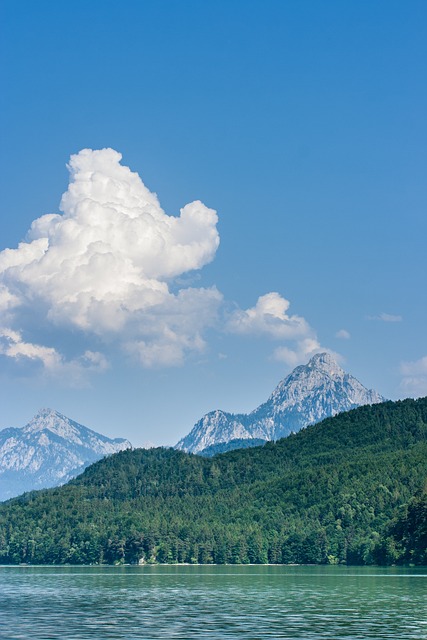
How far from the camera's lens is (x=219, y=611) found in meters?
116

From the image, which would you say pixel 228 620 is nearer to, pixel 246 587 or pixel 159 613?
pixel 159 613

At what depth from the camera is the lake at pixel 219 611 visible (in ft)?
299

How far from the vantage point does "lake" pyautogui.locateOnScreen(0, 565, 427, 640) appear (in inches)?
3593

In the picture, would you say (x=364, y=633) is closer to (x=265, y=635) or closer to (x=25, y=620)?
(x=265, y=635)

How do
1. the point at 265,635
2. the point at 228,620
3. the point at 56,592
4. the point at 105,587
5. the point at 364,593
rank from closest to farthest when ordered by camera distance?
the point at 265,635
the point at 228,620
the point at 364,593
the point at 56,592
the point at 105,587

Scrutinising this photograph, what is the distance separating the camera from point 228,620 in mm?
103688

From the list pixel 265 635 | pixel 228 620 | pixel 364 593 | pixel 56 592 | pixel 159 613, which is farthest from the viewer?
pixel 56 592

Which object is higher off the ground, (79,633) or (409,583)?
(409,583)

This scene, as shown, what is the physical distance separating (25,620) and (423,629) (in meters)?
45.4

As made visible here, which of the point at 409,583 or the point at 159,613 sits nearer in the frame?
the point at 159,613

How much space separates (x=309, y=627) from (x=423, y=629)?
1181 centimetres

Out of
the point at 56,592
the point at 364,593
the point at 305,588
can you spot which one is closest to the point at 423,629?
the point at 364,593

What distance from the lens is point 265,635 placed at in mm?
88312

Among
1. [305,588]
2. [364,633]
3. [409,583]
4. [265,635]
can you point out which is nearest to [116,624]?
[265,635]
